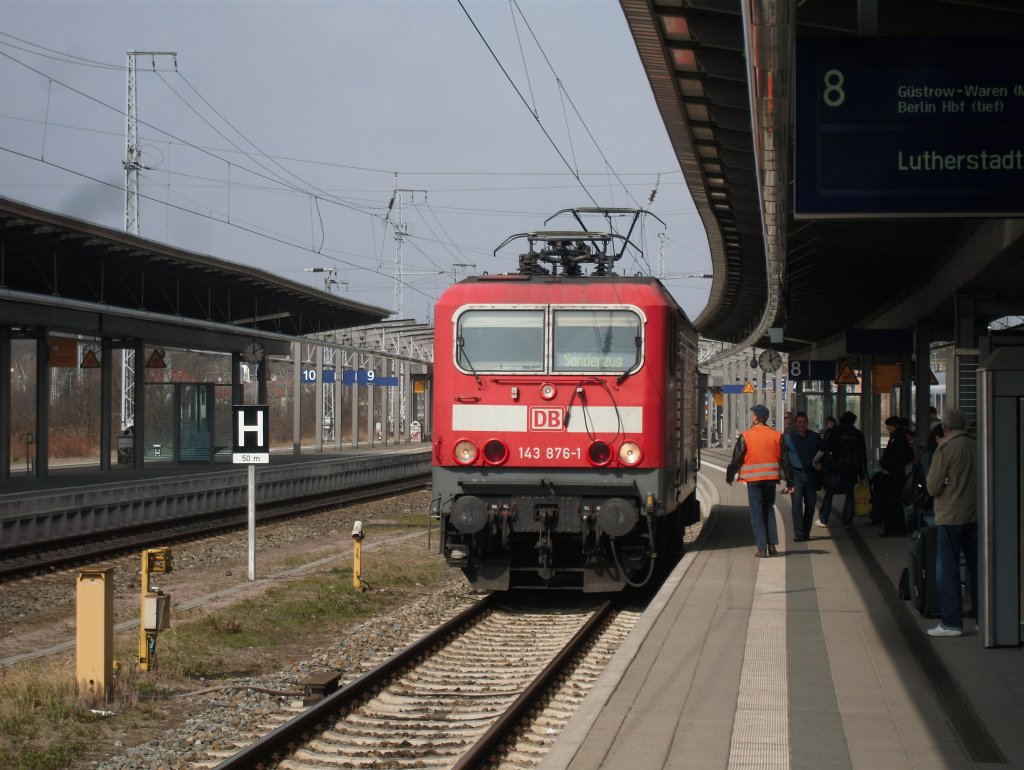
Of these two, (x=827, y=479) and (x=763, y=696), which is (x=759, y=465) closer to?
(x=827, y=479)

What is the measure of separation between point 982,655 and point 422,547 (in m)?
11.0

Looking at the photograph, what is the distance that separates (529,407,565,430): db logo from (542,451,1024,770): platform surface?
1.84m

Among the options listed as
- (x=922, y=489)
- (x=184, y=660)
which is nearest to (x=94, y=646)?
(x=184, y=660)

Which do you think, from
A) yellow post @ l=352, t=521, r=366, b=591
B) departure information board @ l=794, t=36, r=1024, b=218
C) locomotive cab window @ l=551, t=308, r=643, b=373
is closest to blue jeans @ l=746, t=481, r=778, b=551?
locomotive cab window @ l=551, t=308, r=643, b=373

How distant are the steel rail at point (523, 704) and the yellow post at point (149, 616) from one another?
279 cm

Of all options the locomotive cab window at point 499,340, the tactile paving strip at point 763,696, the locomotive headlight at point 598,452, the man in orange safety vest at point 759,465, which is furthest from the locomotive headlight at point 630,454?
the man in orange safety vest at point 759,465

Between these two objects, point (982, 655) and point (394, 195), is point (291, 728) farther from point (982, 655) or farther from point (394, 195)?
point (394, 195)

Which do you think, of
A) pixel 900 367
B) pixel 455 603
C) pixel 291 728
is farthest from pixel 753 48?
pixel 900 367

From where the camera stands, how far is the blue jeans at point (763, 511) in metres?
13.8

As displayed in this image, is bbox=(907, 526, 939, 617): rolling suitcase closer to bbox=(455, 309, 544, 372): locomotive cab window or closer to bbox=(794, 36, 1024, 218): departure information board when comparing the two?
bbox=(794, 36, 1024, 218): departure information board

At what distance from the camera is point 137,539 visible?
750 inches

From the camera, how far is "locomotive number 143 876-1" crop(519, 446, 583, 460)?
12188mm

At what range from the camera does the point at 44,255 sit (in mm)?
24750

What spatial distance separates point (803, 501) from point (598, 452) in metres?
4.86
